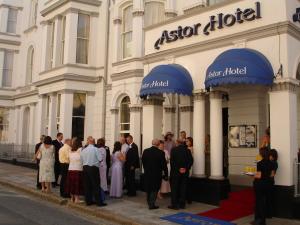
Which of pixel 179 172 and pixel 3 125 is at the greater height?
pixel 3 125

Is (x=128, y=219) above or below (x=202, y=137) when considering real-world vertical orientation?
below

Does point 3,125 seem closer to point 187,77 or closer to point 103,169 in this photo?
point 103,169

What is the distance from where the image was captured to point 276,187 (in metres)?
9.62

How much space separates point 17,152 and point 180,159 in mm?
17315

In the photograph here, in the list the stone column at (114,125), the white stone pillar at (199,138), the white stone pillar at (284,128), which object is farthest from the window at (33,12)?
the white stone pillar at (284,128)

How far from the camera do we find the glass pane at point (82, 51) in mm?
20594

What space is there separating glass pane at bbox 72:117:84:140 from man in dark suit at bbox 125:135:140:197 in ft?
26.5

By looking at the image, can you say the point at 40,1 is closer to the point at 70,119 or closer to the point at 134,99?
the point at 70,119

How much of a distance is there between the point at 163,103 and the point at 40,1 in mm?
15494

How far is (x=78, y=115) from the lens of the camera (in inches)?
808

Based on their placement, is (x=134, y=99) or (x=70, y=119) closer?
(x=134, y=99)

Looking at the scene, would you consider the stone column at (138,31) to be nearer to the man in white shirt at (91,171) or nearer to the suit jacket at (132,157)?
the suit jacket at (132,157)

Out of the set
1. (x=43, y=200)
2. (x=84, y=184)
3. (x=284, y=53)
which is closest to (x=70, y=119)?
(x=43, y=200)

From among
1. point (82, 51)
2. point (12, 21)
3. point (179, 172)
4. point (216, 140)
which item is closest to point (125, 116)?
point (82, 51)
